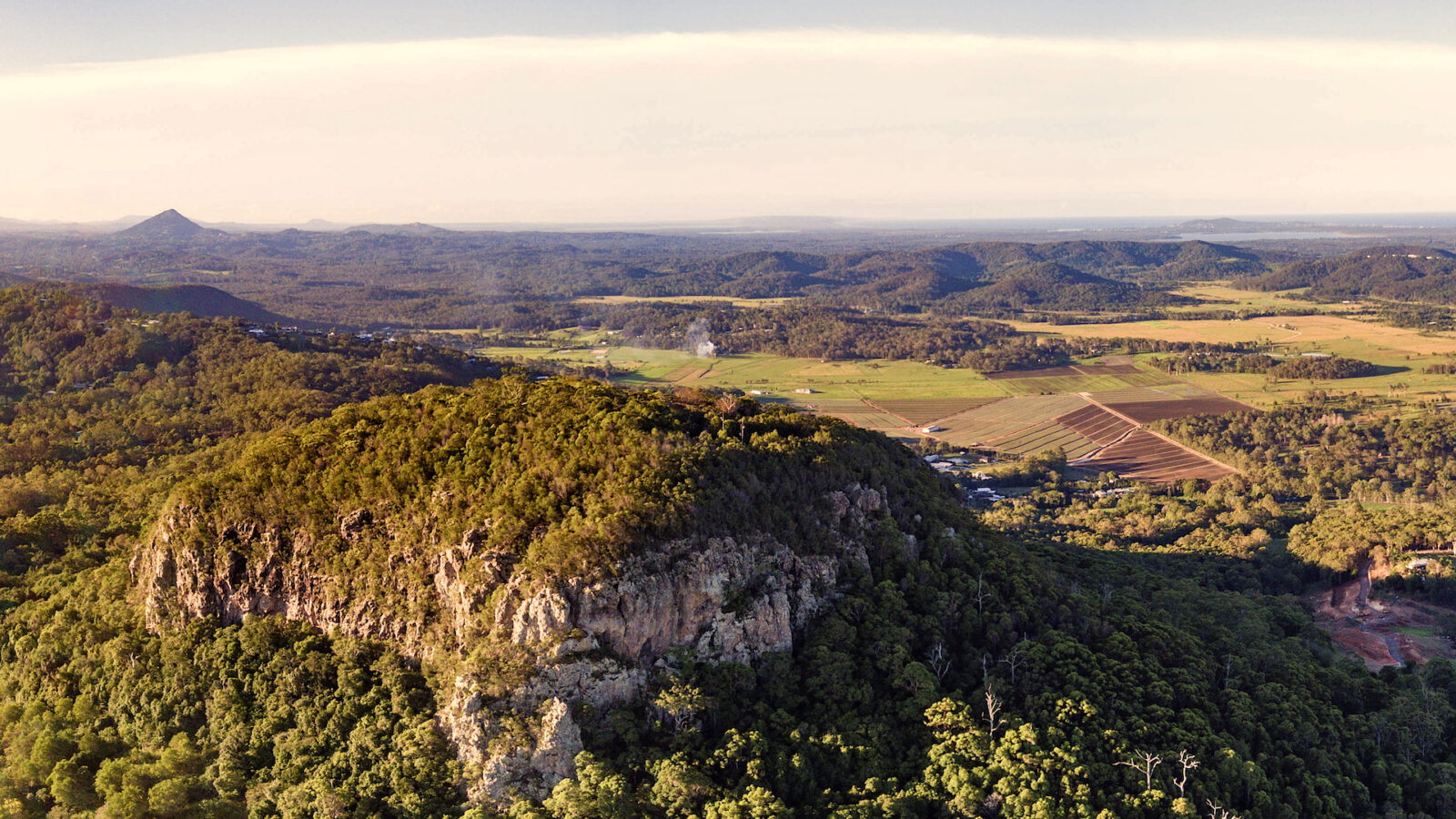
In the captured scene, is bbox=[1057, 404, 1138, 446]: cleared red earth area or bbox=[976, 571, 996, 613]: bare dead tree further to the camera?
bbox=[1057, 404, 1138, 446]: cleared red earth area

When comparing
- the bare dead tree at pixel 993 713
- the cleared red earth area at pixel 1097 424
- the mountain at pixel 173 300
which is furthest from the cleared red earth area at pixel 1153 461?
the mountain at pixel 173 300

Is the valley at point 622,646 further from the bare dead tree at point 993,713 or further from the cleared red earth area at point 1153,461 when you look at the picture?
the cleared red earth area at point 1153,461

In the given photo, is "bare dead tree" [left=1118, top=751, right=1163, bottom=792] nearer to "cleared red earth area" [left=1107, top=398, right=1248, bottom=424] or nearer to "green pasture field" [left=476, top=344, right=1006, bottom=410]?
"cleared red earth area" [left=1107, top=398, right=1248, bottom=424]

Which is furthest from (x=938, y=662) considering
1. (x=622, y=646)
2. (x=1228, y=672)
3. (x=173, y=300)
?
(x=173, y=300)

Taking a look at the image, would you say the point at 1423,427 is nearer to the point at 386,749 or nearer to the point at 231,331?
the point at 386,749

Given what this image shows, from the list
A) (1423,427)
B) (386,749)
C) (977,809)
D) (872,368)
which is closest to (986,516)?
(977,809)

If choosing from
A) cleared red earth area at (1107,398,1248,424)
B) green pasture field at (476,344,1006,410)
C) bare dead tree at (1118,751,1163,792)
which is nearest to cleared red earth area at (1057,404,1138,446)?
cleared red earth area at (1107,398,1248,424)
